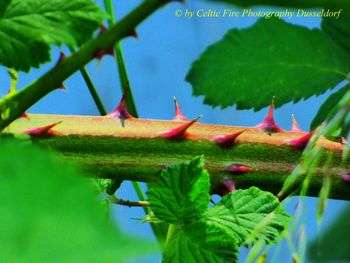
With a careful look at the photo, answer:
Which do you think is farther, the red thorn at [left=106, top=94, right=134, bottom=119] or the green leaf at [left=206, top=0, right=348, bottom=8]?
the red thorn at [left=106, top=94, right=134, bottom=119]

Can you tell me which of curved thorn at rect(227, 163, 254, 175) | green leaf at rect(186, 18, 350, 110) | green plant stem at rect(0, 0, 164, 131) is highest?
green plant stem at rect(0, 0, 164, 131)

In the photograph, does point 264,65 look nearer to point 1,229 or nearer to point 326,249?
point 1,229

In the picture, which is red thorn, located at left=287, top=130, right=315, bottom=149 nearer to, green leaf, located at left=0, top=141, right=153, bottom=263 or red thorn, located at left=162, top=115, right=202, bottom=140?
red thorn, located at left=162, top=115, right=202, bottom=140

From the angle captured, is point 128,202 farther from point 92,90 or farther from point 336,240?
point 336,240

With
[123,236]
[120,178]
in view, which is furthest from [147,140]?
[123,236]

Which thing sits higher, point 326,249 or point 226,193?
point 226,193

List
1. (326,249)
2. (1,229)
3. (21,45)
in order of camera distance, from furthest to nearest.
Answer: (326,249)
(21,45)
(1,229)

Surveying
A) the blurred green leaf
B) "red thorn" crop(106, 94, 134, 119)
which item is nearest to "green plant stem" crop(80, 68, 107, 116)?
"red thorn" crop(106, 94, 134, 119)
